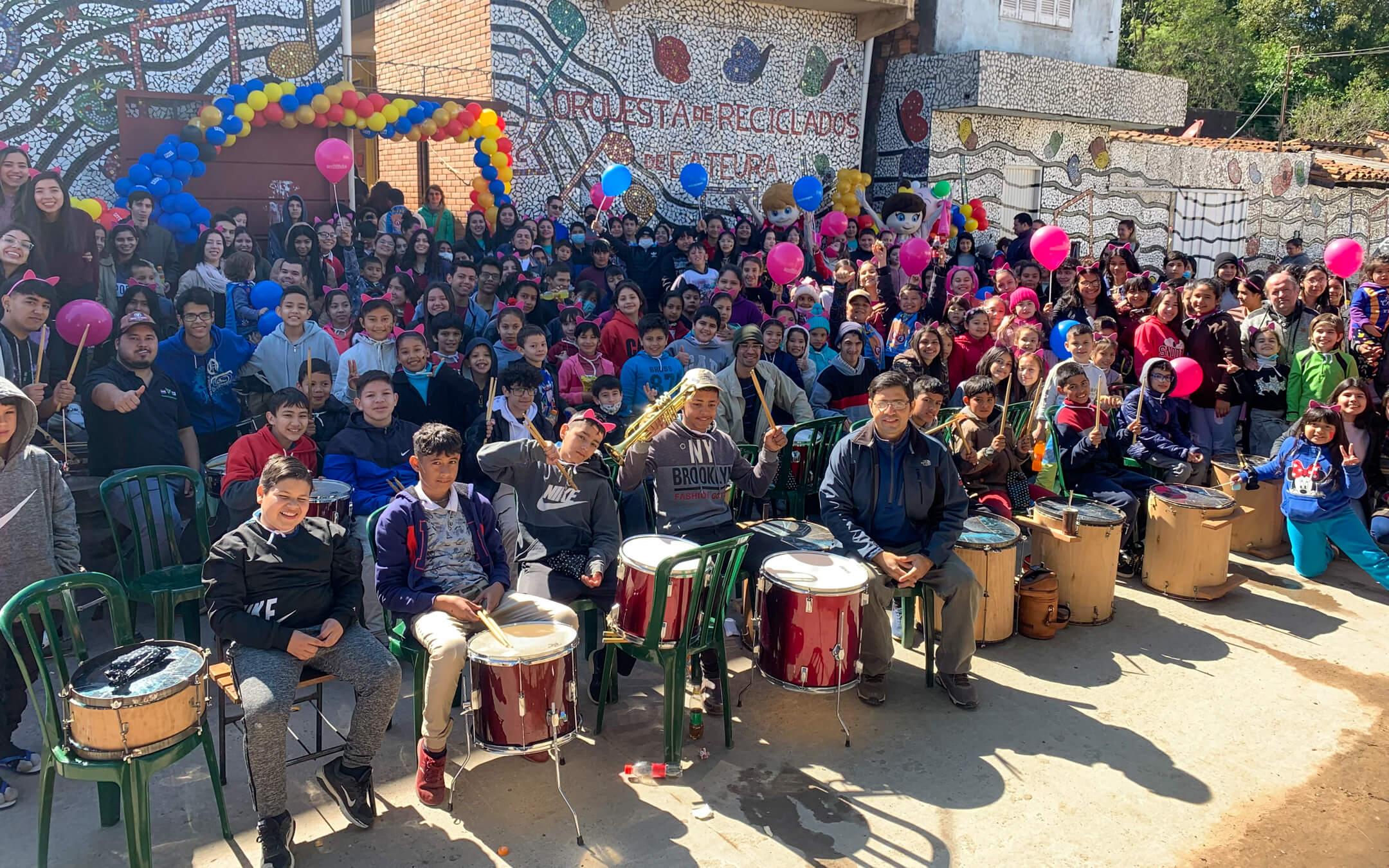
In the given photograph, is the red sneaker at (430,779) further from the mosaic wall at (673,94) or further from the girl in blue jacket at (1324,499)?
the mosaic wall at (673,94)

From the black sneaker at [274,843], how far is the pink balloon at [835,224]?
10121 mm

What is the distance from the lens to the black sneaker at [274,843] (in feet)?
11.7

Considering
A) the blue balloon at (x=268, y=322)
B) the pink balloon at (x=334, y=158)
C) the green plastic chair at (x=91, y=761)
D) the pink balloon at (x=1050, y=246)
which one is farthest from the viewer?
the pink balloon at (x=1050, y=246)

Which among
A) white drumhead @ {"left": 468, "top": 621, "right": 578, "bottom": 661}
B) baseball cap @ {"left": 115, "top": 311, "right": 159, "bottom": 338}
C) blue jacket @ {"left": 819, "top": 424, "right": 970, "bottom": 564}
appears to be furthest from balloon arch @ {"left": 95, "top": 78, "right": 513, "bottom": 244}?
blue jacket @ {"left": 819, "top": 424, "right": 970, "bottom": 564}

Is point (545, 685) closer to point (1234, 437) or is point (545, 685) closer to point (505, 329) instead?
point (505, 329)

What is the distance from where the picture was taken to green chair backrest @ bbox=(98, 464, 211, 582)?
4.79 m

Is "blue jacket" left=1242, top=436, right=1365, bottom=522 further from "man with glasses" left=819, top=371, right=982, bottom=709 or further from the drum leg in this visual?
the drum leg

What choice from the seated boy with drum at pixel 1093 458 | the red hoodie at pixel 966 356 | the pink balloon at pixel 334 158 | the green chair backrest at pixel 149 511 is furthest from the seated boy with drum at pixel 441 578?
the pink balloon at pixel 334 158

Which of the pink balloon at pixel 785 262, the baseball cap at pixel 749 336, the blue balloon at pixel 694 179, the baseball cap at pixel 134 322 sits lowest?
the baseball cap at pixel 749 336

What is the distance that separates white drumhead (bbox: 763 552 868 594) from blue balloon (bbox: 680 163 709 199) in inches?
360

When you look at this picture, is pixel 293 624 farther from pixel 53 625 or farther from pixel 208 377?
pixel 208 377

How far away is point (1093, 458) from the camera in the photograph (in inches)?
267

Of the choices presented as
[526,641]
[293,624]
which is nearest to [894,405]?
[526,641]

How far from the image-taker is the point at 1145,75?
56.4ft
